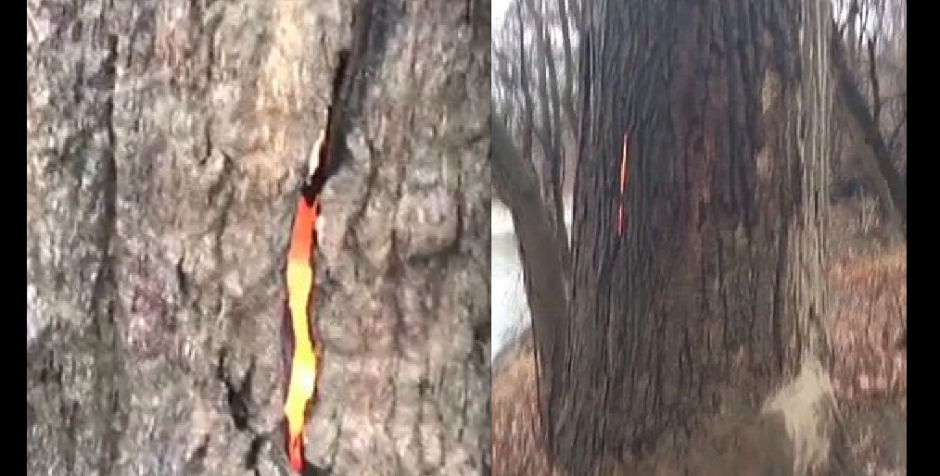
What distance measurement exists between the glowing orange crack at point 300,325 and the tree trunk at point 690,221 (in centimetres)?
16

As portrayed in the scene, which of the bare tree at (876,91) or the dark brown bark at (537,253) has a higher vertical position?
the bare tree at (876,91)

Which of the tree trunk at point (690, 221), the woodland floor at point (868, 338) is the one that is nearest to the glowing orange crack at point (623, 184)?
the tree trunk at point (690, 221)

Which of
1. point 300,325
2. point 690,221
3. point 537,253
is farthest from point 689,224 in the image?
point 300,325

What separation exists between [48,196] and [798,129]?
1.67ft

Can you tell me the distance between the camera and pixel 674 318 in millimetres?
812

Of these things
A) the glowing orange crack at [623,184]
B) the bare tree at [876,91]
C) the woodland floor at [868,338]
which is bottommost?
the woodland floor at [868,338]

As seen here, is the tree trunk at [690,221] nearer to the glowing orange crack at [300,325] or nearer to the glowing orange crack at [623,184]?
the glowing orange crack at [623,184]

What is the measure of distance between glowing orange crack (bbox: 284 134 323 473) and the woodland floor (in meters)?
0.36

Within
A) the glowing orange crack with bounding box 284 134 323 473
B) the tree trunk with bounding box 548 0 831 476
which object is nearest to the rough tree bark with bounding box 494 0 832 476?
the tree trunk with bounding box 548 0 831 476

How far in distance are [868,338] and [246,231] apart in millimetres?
429

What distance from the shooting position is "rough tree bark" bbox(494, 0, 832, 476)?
0.80 meters

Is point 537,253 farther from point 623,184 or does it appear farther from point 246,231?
point 246,231

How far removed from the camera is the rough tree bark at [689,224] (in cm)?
80

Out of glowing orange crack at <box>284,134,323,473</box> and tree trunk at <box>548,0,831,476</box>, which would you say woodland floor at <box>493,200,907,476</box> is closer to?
tree trunk at <box>548,0,831,476</box>
